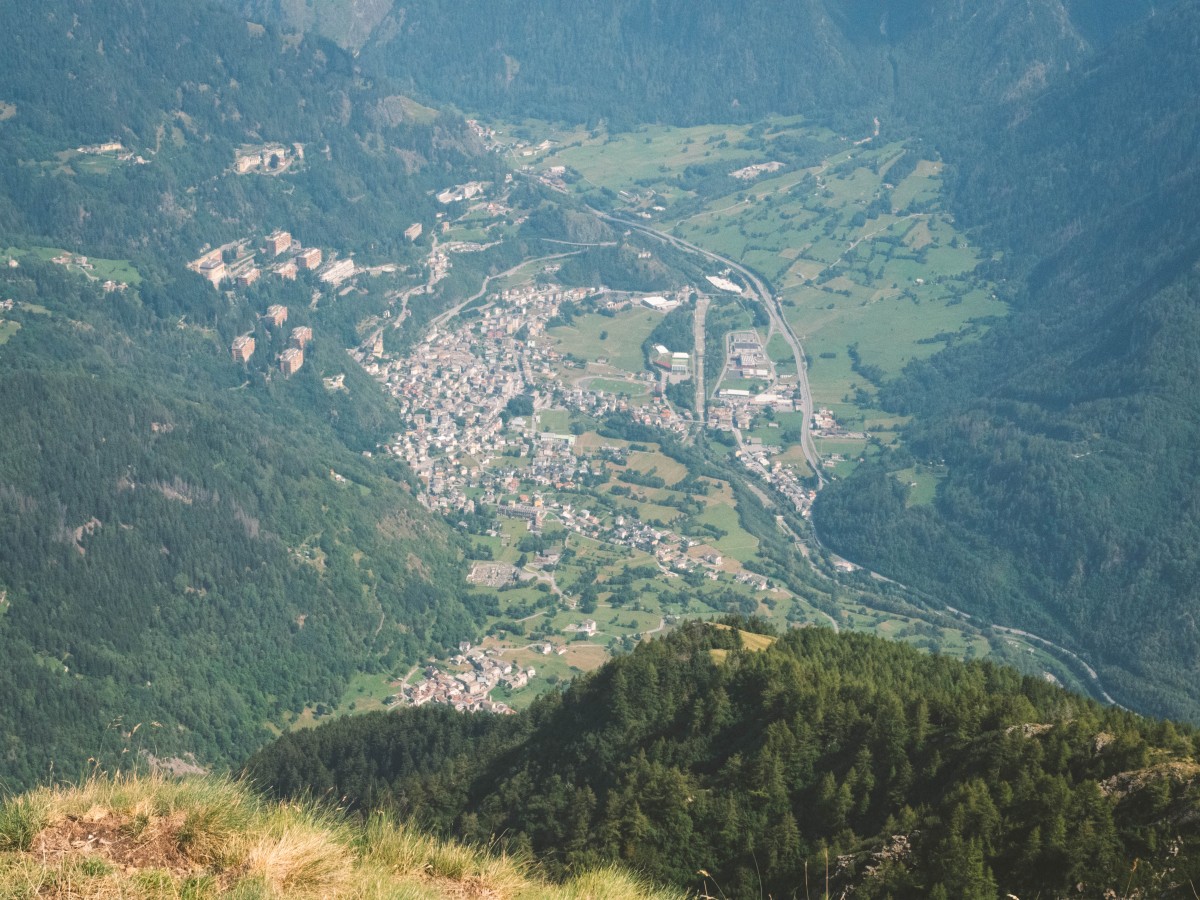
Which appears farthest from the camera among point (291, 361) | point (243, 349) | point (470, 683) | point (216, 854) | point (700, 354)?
point (700, 354)

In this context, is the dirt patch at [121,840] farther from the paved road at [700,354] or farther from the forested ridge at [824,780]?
the paved road at [700,354]

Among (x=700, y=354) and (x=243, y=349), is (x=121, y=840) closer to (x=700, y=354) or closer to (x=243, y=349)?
(x=243, y=349)

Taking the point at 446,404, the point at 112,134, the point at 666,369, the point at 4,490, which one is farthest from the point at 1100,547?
the point at 112,134

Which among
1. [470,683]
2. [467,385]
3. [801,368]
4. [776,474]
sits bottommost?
[470,683]

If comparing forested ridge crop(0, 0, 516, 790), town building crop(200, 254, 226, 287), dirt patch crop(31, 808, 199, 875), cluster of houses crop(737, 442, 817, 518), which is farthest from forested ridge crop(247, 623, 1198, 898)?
town building crop(200, 254, 226, 287)

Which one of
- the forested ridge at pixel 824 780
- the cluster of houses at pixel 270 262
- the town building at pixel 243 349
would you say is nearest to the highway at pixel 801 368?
the cluster of houses at pixel 270 262

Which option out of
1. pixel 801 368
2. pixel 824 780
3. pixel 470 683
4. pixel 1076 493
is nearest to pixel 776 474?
pixel 801 368

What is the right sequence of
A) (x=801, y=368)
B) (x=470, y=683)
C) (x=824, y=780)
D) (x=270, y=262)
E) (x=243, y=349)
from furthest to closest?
(x=270, y=262)
(x=801, y=368)
(x=243, y=349)
(x=470, y=683)
(x=824, y=780)

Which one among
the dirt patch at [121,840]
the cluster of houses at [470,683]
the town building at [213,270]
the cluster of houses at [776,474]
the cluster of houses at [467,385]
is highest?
the town building at [213,270]
